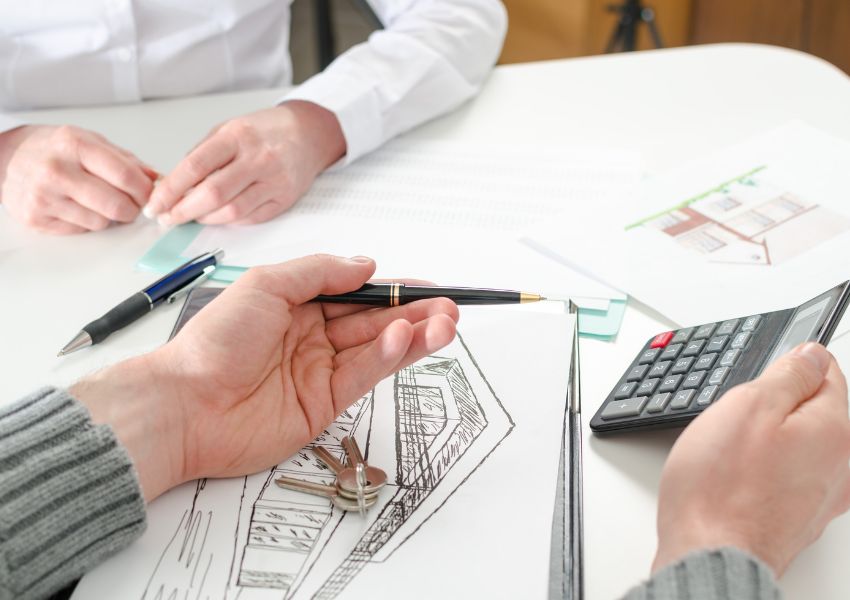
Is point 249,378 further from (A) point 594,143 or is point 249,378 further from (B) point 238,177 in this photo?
(A) point 594,143

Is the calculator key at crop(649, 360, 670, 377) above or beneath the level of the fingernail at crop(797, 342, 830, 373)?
beneath

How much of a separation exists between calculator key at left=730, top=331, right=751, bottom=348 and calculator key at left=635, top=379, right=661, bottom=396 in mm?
62

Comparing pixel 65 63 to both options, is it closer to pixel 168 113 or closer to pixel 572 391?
pixel 168 113

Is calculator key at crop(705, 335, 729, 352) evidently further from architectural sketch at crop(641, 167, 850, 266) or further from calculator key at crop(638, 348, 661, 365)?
architectural sketch at crop(641, 167, 850, 266)

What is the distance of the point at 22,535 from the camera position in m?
0.53

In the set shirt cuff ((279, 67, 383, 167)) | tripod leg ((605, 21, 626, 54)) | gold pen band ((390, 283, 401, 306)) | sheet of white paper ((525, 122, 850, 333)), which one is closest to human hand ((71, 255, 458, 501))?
gold pen band ((390, 283, 401, 306))

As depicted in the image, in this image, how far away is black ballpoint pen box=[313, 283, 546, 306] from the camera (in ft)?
2.33

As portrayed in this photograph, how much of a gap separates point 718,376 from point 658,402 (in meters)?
0.04

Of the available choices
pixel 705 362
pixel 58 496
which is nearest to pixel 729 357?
pixel 705 362

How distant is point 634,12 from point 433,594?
2101 millimetres

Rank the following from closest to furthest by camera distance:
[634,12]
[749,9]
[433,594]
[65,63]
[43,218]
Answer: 1. [433,594]
2. [43,218]
3. [65,63]
4. [634,12]
5. [749,9]

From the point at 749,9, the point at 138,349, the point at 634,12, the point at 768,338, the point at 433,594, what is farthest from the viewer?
the point at 749,9

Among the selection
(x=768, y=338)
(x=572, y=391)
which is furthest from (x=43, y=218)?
(x=768, y=338)

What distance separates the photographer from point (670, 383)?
633mm
